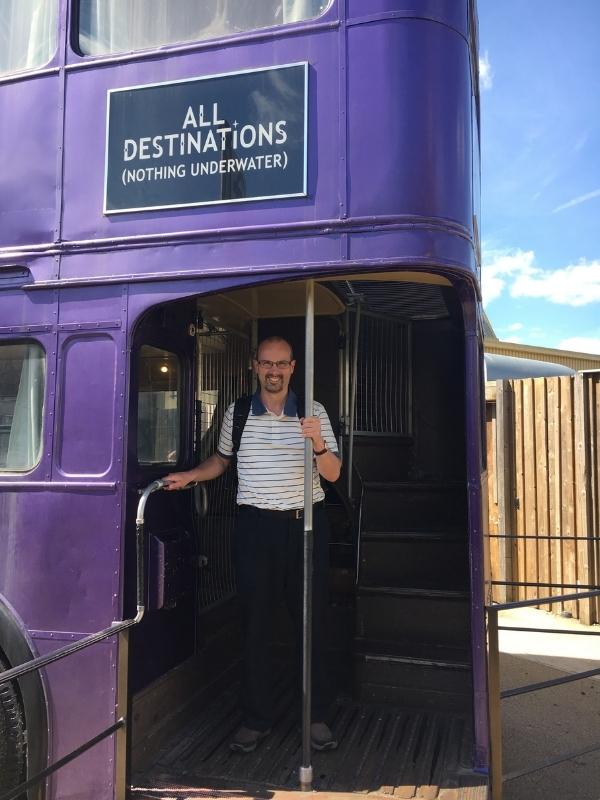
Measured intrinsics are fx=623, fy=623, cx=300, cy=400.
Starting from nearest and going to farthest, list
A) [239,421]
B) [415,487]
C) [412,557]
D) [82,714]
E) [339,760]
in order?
[82,714] → [339,760] → [239,421] → [412,557] → [415,487]

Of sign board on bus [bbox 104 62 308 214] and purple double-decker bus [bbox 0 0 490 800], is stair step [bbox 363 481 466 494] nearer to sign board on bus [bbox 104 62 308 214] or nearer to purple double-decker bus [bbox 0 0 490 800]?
purple double-decker bus [bbox 0 0 490 800]

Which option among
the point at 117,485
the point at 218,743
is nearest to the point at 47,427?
the point at 117,485

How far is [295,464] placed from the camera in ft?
10.2

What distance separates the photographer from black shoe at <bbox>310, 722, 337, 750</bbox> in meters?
2.98

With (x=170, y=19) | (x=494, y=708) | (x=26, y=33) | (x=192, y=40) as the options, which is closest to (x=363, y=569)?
(x=494, y=708)

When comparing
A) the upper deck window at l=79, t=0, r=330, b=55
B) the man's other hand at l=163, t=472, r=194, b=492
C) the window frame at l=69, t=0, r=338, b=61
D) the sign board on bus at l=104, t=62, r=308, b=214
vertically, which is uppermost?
the upper deck window at l=79, t=0, r=330, b=55

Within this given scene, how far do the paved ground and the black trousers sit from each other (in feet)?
3.95

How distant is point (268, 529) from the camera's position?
308 cm

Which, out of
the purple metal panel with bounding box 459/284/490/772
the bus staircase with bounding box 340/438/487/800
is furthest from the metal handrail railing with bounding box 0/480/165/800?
the purple metal panel with bounding box 459/284/490/772

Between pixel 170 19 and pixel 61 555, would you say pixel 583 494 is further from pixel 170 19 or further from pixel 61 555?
pixel 170 19

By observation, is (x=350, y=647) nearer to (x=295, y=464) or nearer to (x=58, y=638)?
(x=295, y=464)

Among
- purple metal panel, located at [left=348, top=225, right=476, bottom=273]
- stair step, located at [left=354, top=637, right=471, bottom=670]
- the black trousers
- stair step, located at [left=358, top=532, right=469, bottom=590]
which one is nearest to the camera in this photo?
purple metal panel, located at [left=348, top=225, right=476, bottom=273]

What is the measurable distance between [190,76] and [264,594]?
7.95 feet

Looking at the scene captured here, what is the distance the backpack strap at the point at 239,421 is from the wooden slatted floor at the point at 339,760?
4.72 feet
